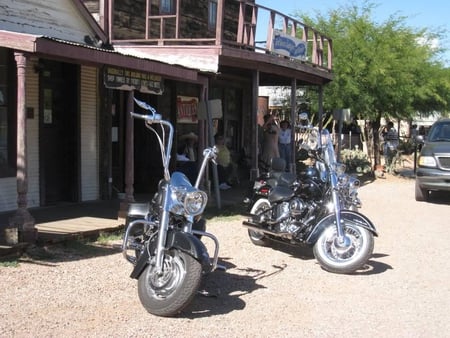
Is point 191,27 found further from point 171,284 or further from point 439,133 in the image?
point 171,284

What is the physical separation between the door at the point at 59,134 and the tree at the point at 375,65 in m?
10.0

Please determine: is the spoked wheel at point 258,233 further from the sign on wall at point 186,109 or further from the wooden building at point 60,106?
the sign on wall at point 186,109

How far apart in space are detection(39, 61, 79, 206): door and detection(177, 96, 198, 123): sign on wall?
3446 mm

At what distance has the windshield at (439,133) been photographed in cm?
1399

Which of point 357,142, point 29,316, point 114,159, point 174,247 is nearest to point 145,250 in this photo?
point 174,247

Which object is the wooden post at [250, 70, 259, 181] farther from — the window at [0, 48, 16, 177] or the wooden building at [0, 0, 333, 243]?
the window at [0, 48, 16, 177]

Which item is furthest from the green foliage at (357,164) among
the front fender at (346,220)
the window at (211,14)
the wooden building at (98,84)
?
the front fender at (346,220)

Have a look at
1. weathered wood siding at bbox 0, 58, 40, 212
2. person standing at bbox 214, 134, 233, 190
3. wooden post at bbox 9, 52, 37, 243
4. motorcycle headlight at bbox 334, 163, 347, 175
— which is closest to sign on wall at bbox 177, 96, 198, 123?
person standing at bbox 214, 134, 233, 190

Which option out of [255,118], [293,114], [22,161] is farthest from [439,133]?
[22,161]

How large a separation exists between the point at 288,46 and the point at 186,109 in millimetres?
2709

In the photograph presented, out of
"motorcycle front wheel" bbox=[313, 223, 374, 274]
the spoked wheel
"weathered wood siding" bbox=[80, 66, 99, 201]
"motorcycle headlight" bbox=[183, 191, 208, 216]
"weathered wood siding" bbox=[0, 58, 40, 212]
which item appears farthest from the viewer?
"weathered wood siding" bbox=[80, 66, 99, 201]

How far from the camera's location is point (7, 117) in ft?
30.2

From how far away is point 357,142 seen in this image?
33.6m

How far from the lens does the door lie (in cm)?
999
